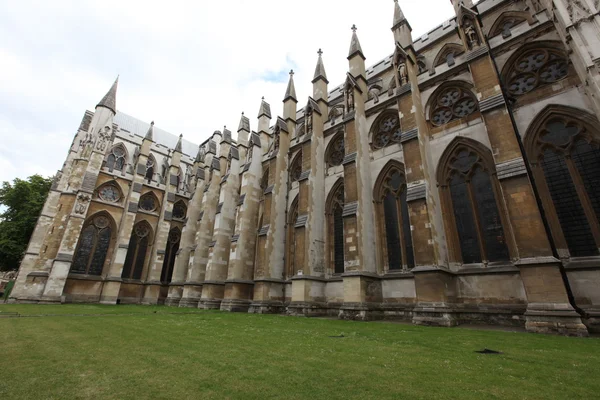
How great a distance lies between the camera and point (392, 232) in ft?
44.0

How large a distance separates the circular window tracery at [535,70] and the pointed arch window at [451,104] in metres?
1.51

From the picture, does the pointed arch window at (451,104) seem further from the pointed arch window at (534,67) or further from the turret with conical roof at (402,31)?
the turret with conical roof at (402,31)

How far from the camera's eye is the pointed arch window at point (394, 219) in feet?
41.5

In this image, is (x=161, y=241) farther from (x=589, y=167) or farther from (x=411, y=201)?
(x=589, y=167)

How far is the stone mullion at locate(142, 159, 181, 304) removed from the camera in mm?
24422

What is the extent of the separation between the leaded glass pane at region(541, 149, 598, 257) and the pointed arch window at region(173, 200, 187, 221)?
1129 inches

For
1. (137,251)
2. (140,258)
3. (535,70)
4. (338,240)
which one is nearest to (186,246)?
(140,258)

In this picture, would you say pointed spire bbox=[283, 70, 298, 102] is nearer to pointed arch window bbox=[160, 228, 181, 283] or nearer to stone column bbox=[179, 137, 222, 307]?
stone column bbox=[179, 137, 222, 307]

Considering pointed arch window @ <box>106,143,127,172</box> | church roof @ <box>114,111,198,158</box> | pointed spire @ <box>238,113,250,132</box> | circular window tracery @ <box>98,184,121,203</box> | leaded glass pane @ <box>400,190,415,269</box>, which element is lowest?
leaded glass pane @ <box>400,190,415,269</box>

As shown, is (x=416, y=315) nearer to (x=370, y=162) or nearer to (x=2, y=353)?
(x=370, y=162)

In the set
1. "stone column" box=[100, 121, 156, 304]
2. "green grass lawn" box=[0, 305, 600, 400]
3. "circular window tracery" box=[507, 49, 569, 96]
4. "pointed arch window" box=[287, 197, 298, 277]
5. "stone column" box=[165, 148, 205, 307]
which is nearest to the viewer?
"green grass lawn" box=[0, 305, 600, 400]

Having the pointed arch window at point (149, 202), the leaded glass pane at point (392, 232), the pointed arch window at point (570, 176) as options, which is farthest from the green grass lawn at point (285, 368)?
the pointed arch window at point (149, 202)

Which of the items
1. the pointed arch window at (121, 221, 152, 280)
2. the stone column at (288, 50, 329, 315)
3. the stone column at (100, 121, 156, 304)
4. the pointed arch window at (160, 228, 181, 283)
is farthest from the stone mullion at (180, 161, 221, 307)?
the stone column at (288, 50, 329, 315)

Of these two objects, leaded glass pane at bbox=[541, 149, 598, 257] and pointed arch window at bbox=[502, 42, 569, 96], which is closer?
leaded glass pane at bbox=[541, 149, 598, 257]
